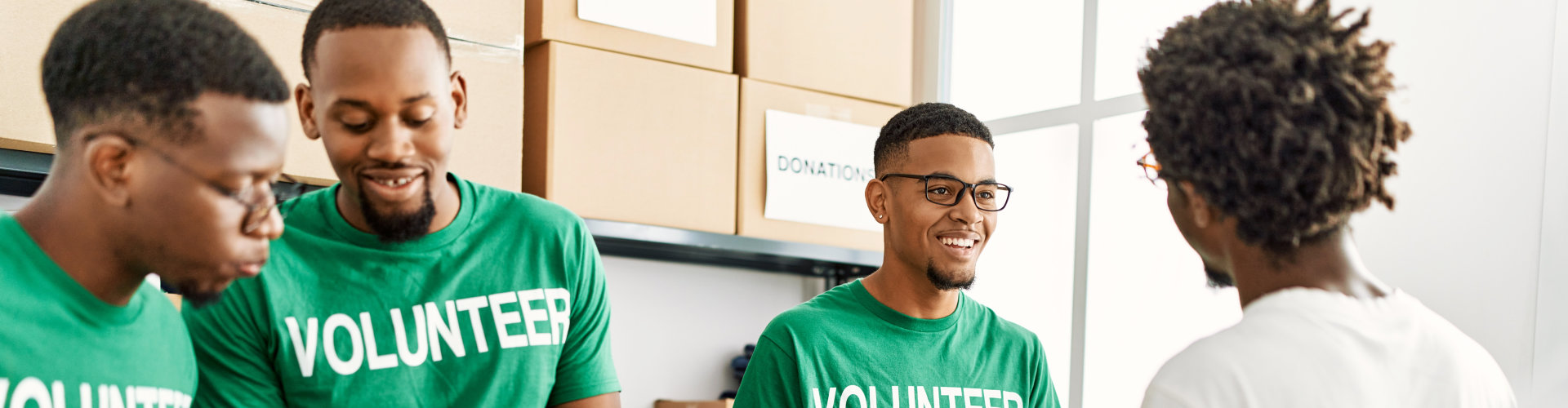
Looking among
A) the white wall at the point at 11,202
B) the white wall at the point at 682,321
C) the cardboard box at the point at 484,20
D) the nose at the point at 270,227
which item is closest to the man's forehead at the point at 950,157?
the cardboard box at the point at 484,20

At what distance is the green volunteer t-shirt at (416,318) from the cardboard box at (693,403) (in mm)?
1316

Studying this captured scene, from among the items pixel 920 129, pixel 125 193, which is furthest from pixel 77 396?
pixel 920 129

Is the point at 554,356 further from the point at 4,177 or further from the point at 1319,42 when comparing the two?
the point at 4,177

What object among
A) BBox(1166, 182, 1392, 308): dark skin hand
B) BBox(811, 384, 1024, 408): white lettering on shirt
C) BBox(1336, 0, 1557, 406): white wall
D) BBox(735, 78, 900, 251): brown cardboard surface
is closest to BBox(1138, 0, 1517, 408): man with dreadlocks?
BBox(1166, 182, 1392, 308): dark skin hand

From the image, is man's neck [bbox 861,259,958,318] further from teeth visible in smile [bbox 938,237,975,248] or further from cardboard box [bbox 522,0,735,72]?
cardboard box [bbox 522,0,735,72]

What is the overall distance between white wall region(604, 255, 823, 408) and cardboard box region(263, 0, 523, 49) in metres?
0.79

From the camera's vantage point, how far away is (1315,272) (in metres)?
0.88

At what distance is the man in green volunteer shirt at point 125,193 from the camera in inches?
36.0

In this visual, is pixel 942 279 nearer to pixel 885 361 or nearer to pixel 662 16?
pixel 885 361

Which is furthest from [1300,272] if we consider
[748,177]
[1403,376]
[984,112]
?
[984,112]

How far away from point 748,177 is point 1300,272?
173 centimetres

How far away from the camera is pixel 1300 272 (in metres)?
0.88

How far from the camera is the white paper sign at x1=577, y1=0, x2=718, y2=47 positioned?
7.64 feet

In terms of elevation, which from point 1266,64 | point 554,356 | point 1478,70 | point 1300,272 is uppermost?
point 1478,70
